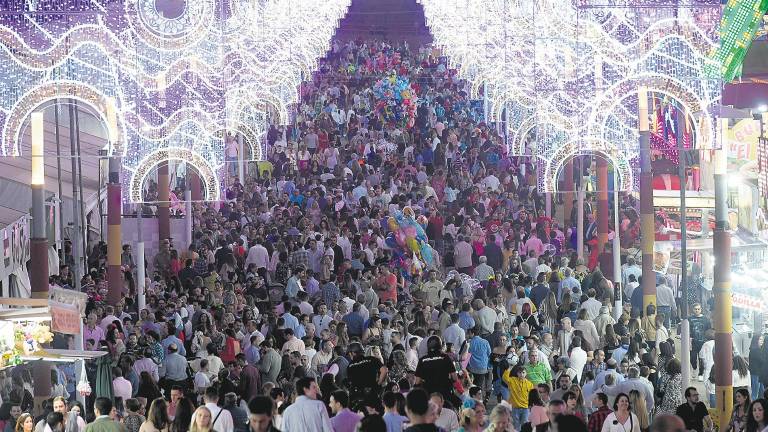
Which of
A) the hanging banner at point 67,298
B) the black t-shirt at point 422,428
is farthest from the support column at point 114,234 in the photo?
the black t-shirt at point 422,428

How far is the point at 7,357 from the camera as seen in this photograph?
17.5 meters

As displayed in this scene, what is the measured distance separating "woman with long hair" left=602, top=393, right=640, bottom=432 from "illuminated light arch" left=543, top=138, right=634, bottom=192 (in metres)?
11.1

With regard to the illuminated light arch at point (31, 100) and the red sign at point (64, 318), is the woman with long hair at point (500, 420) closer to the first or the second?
the red sign at point (64, 318)

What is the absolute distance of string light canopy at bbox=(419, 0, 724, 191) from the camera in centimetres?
2556

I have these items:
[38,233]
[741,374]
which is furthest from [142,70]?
[741,374]

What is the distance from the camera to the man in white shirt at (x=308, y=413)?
51.5 feet

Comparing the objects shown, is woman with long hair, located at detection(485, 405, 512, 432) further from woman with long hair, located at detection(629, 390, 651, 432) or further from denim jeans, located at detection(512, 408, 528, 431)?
denim jeans, located at detection(512, 408, 528, 431)

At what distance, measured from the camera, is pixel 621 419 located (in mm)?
17016

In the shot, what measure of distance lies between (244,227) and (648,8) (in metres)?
10.3

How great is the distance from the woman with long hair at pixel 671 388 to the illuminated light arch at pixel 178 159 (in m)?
9.49

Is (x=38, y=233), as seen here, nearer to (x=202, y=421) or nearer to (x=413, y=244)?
(x=202, y=421)

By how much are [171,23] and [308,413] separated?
529 inches

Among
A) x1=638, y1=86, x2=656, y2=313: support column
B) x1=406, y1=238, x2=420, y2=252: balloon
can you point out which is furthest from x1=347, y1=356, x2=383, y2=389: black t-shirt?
x1=406, y1=238, x2=420, y2=252: balloon

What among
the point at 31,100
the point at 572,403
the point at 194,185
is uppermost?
the point at 31,100
